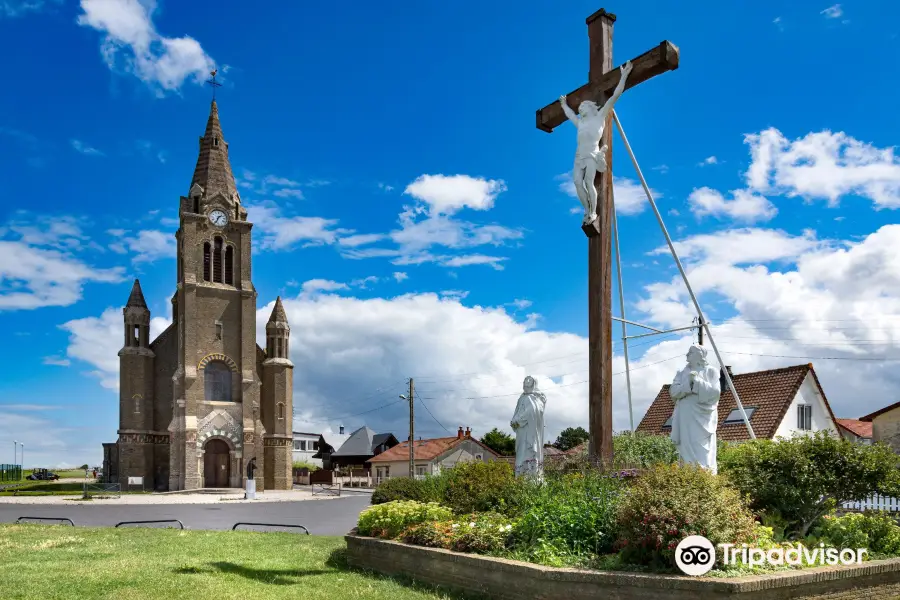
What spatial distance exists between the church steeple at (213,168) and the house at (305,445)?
49354 millimetres

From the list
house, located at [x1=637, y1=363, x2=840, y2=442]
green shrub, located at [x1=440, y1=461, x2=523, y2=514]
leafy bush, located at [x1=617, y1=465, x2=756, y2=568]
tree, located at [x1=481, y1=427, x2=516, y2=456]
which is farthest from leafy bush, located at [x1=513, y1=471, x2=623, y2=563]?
tree, located at [x1=481, y1=427, x2=516, y2=456]

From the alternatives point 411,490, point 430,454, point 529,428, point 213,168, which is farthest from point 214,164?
point 529,428

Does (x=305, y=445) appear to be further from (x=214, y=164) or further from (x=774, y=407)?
(x=774, y=407)

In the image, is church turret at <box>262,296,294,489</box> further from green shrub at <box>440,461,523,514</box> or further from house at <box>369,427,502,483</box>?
green shrub at <box>440,461,523,514</box>

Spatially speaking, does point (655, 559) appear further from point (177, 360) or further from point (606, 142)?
point (177, 360)

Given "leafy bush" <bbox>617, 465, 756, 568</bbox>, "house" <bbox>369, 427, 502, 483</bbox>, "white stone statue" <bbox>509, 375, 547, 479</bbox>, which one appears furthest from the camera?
"house" <bbox>369, 427, 502, 483</bbox>

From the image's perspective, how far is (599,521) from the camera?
29.4 feet

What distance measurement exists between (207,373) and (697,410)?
148 ft

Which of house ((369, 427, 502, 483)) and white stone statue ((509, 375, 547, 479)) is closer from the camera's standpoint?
white stone statue ((509, 375, 547, 479))

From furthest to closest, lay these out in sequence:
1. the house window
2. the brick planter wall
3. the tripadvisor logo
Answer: the house window < the tripadvisor logo < the brick planter wall

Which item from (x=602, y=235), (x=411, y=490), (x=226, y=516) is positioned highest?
(x=602, y=235)

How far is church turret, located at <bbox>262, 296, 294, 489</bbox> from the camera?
173 ft

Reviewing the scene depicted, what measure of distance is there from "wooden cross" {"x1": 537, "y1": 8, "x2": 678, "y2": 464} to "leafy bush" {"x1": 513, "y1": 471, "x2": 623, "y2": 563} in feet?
3.66

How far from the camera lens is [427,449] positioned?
204 feet
